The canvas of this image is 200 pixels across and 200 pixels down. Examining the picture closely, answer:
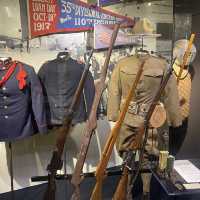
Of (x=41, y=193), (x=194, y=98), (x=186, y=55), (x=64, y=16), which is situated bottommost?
(x=41, y=193)

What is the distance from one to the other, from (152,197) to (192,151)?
117 centimetres

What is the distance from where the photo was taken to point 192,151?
10.7 feet

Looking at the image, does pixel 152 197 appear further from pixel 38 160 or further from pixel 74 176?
pixel 38 160

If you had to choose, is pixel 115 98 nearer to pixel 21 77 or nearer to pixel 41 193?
pixel 21 77

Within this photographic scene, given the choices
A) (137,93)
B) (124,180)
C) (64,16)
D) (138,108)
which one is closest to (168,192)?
(124,180)

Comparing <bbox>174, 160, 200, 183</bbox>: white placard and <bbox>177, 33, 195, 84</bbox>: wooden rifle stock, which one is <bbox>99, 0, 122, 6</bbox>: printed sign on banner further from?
<bbox>174, 160, 200, 183</bbox>: white placard

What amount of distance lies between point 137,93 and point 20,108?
0.91 m

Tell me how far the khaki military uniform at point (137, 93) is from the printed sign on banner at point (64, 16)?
58cm

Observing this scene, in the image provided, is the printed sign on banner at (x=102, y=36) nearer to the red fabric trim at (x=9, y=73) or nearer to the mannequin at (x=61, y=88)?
the mannequin at (x=61, y=88)

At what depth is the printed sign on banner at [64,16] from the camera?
8.66 feet

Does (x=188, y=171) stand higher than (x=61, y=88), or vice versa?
(x=61, y=88)

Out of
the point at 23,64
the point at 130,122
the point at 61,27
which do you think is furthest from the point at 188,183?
the point at 61,27

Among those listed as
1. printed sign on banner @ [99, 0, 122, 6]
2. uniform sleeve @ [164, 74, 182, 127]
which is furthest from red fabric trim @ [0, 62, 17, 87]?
uniform sleeve @ [164, 74, 182, 127]

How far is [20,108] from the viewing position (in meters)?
2.36
